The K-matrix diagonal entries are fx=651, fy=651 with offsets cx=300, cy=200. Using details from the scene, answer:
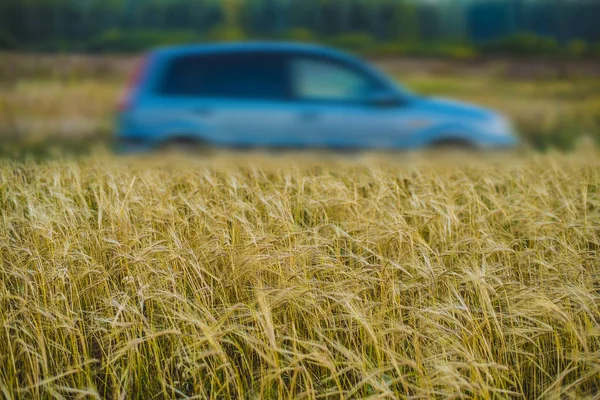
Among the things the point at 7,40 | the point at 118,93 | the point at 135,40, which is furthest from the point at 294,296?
the point at 7,40

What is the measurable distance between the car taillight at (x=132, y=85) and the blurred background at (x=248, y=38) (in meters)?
0.22

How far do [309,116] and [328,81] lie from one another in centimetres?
34

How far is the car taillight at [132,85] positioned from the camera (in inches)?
208

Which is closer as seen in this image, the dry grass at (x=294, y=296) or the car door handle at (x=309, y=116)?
the dry grass at (x=294, y=296)

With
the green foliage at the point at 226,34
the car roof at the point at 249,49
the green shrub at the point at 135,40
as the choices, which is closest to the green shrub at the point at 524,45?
the car roof at the point at 249,49

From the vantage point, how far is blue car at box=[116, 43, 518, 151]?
5266mm

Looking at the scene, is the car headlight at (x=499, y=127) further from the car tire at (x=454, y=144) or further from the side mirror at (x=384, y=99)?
the side mirror at (x=384, y=99)

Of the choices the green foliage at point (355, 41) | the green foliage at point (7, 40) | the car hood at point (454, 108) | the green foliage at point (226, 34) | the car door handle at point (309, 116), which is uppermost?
the green foliage at point (7, 40)

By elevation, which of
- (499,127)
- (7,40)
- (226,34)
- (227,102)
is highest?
(7,40)

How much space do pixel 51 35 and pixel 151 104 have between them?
159 cm

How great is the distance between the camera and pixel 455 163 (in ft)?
15.9

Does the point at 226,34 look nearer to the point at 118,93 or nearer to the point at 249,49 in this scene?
the point at 249,49

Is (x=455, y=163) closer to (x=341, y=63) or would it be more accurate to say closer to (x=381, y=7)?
(x=341, y=63)

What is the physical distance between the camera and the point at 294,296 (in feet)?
7.59
